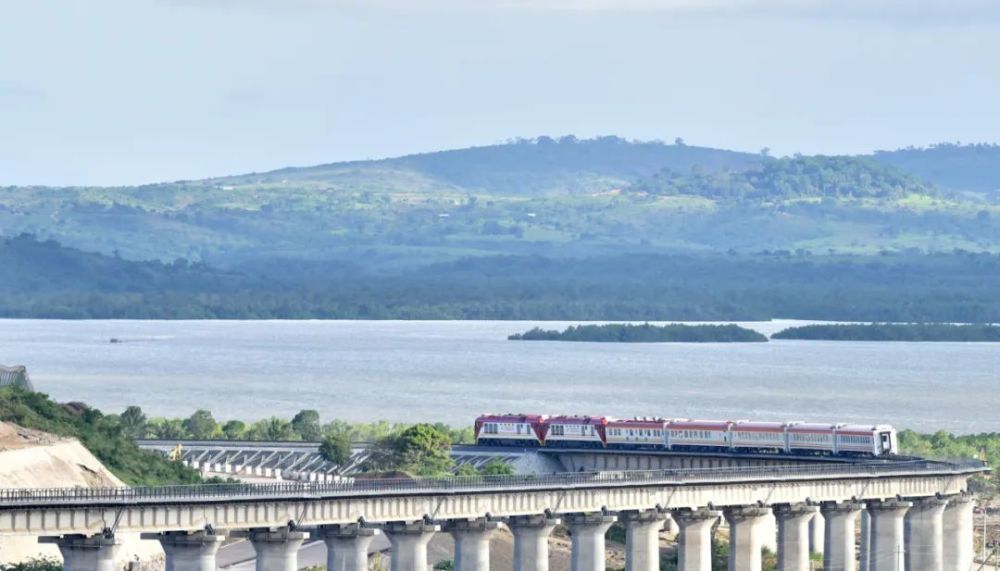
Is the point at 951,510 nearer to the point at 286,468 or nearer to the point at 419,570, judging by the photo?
the point at 419,570

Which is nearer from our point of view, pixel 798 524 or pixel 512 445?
pixel 798 524

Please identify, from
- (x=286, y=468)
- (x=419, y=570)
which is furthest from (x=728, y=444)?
(x=419, y=570)

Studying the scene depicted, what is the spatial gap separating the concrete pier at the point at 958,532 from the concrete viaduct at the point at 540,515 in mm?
62

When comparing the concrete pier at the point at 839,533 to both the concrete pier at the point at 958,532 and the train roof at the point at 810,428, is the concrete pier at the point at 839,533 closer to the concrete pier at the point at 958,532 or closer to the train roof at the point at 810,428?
the concrete pier at the point at 958,532

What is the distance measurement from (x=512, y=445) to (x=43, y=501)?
6724 centimetres

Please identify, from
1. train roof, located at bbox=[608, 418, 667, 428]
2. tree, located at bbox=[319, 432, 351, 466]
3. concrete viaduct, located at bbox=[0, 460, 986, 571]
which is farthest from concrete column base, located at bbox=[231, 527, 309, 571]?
tree, located at bbox=[319, 432, 351, 466]

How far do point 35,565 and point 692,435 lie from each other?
159 ft

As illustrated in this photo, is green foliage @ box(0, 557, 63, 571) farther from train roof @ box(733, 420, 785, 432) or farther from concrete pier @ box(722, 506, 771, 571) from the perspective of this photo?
train roof @ box(733, 420, 785, 432)

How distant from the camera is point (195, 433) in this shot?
7431 inches

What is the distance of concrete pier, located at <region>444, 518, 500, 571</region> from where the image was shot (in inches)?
3910

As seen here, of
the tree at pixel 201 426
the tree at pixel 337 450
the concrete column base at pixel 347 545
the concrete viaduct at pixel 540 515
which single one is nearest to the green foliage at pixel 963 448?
the tree at pixel 337 450

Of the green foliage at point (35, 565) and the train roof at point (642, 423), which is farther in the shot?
the train roof at point (642, 423)

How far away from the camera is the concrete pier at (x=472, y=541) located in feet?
326

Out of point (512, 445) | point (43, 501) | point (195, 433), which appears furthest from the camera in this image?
point (195, 433)
